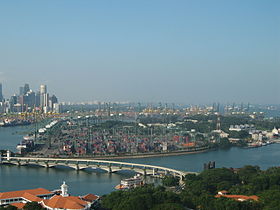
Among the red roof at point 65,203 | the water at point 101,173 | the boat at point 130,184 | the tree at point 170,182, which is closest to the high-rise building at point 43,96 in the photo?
the water at point 101,173

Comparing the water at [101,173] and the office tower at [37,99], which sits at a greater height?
the office tower at [37,99]

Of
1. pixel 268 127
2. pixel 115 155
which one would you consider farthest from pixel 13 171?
pixel 268 127

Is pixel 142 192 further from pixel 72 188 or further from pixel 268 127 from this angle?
pixel 268 127

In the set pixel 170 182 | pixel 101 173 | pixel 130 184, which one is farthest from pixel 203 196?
pixel 101 173

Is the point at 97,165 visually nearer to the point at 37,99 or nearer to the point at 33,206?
the point at 33,206

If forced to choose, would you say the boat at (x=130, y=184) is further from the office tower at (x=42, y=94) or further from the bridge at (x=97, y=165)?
the office tower at (x=42, y=94)

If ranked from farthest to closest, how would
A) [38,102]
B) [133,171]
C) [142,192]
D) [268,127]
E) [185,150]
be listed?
[38,102]
[268,127]
[185,150]
[133,171]
[142,192]
